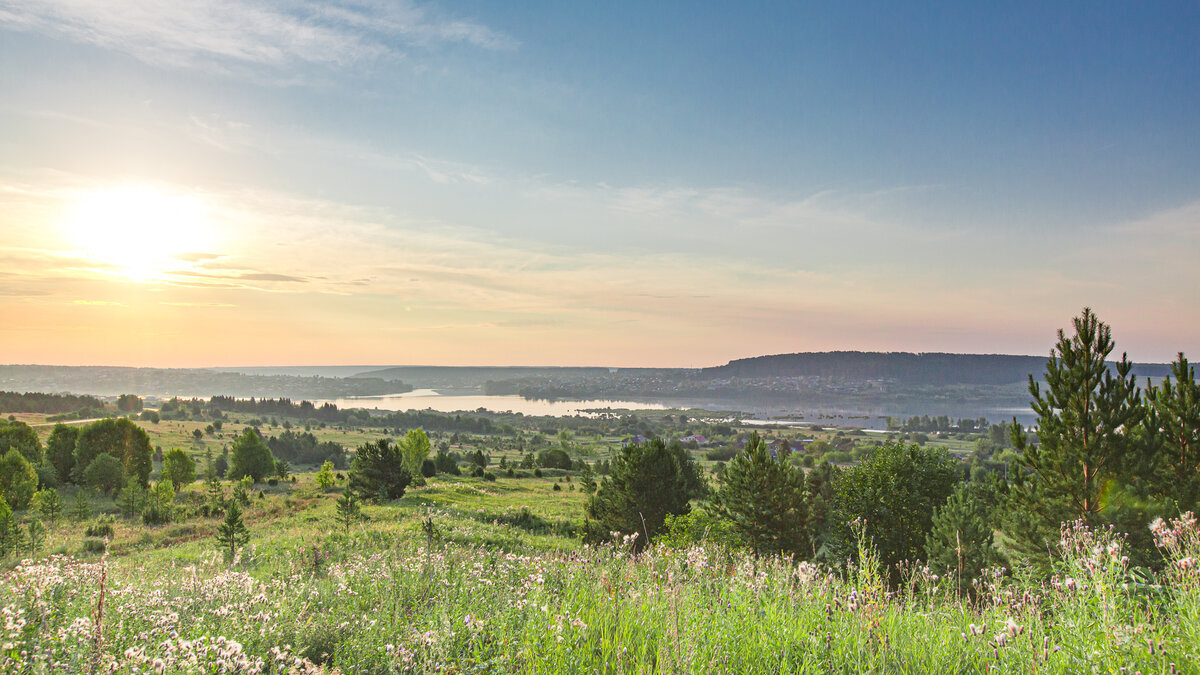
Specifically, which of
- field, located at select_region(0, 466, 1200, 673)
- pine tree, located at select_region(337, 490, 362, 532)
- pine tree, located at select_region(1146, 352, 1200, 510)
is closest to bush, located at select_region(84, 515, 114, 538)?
pine tree, located at select_region(337, 490, 362, 532)

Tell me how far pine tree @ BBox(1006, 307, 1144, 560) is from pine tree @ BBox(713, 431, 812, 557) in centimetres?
936

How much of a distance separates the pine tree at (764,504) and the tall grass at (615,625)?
2264cm

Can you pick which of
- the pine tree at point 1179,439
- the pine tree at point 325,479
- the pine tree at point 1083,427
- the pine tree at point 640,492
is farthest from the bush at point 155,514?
the pine tree at point 1179,439

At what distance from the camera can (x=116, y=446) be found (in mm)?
56625

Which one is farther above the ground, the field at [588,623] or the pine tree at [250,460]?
the field at [588,623]

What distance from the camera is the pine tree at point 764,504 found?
27.5 metres

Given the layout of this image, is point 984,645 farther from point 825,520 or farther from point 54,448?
point 54,448

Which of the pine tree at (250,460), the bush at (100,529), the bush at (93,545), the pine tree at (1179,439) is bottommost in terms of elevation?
the pine tree at (250,460)

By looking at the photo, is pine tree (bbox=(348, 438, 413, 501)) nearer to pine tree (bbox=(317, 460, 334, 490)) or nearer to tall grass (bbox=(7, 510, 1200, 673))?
pine tree (bbox=(317, 460, 334, 490))

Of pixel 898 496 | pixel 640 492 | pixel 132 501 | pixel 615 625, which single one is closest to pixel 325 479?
pixel 132 501

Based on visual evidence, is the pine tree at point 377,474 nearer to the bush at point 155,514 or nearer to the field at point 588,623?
the bush at point 155,514

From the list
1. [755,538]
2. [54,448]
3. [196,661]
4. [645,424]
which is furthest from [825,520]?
[645,424]

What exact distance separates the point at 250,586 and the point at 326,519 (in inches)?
951

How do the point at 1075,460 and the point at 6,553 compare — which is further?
the point at 1075,460
